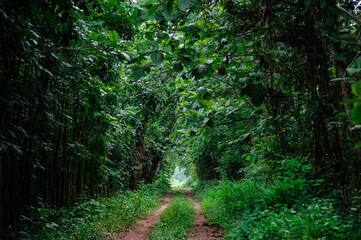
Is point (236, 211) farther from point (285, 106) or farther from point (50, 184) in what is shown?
point (50, 184)

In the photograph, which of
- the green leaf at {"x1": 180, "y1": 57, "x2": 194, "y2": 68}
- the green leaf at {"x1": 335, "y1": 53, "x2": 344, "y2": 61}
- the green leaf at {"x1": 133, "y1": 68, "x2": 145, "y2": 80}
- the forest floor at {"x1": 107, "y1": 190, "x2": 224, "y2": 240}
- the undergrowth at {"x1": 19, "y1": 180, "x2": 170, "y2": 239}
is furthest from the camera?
the forest floor at {"x1": 107, "y1": 190, "x2": 224, "y2": 240}

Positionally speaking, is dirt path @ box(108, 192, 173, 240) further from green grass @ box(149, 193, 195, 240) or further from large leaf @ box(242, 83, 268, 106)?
large leaf @ box(242, 83, 268, 106)

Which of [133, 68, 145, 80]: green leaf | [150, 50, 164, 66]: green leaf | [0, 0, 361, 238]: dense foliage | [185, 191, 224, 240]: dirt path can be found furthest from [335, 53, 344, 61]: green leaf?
[185, 191, 224, 240]: dirt path

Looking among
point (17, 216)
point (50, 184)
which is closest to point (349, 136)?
point (17, 216)

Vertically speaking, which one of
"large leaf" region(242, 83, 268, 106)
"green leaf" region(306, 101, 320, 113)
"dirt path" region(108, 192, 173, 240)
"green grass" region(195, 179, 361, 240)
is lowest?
"dirt path" region(108, 192, 173, 240)

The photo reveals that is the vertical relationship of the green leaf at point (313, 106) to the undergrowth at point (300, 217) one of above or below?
above

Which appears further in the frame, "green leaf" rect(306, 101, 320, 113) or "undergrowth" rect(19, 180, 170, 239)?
"undergrowth" rect(19, 180, 170, 239)

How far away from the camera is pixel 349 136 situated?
3.37 m

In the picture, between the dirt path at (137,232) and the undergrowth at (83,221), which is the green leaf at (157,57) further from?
the dirt path at (137,232)

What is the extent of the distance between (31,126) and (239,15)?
4021mm

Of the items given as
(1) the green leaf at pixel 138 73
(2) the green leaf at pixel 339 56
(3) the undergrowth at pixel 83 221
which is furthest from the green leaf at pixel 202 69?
(3) the undergrowth at pixel 83 221

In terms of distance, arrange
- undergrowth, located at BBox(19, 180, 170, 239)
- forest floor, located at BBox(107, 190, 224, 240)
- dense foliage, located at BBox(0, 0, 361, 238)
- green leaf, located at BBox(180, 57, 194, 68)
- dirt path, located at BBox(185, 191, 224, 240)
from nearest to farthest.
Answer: green leaf, located at BBox(180, 57, 194, 68)
dense foliage, located at BBox(0, 0, 361, 238)
undergrowth, located at BBox(19, 180, 170, 239)
dirt path, located at BBox(185, 191, 224, 240)
forest floor, located at BBox(107, 190, 224, 240)

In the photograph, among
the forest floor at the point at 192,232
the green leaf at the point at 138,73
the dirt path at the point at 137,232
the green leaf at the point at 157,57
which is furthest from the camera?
the dirt path at the point at 137,232

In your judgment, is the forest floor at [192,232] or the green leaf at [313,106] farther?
the forest floor at [192,232]
